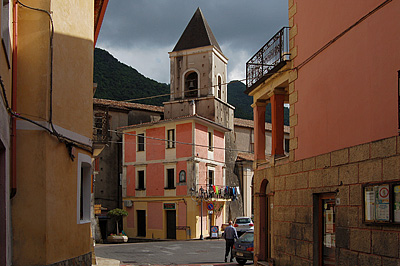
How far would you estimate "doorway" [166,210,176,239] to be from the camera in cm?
3888

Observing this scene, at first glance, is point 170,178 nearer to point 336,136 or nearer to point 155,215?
point 155,215

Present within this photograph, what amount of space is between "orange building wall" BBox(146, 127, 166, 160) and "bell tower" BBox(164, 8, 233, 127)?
124 inches

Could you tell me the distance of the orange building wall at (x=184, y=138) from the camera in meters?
39.0

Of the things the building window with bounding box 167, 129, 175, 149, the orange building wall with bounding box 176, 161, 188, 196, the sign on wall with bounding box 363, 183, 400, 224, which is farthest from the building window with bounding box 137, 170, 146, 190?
the sign on wall with bounding box 363, 183, 400, 224

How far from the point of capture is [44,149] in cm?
916

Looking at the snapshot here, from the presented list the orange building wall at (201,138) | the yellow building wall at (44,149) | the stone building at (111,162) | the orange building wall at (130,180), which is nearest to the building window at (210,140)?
the orange building wall at (201,138)

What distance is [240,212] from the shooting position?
44.7m

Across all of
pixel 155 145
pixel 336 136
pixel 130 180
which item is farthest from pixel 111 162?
pixel 336 136

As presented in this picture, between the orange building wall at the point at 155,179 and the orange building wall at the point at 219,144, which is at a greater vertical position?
the orange building wall at the point at 219,144

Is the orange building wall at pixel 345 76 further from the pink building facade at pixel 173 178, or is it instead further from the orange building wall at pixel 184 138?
the orange building wall at pixel 184 138

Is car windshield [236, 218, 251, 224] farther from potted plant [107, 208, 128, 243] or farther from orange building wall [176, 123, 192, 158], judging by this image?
potted plant [107, 208, 128, 243]

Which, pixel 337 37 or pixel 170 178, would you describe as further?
pixel 170 178

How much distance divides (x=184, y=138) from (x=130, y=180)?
258 inches

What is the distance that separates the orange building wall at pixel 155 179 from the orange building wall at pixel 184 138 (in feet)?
7.00
